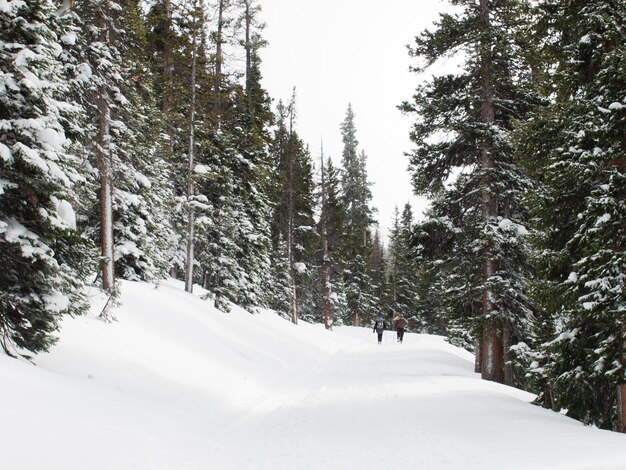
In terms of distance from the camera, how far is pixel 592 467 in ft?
16.2

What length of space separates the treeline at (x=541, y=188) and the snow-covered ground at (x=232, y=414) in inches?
53.5

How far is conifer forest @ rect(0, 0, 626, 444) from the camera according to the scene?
282 inches

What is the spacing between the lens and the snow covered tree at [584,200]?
25.3 ft

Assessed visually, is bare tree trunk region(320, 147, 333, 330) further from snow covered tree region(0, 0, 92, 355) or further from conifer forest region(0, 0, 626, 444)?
snow covered tree region(0, 0, 92, 355)

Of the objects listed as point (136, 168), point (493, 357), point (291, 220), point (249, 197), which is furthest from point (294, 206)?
point (493, 357)

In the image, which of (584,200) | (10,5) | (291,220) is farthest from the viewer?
(291,220)

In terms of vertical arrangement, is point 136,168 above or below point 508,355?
above

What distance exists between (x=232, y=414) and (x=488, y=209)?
10.1 m

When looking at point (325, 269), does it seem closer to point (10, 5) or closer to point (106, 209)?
point (106, 209)

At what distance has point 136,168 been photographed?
54.1ft

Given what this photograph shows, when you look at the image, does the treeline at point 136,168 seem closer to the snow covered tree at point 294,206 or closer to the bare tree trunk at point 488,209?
the snow covered tree at point 294,206

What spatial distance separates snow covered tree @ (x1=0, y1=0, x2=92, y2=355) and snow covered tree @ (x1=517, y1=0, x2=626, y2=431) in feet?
28.8

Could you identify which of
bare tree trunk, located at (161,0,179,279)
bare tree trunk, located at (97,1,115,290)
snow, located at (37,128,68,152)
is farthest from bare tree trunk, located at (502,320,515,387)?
bare tree trunk, located at (161,0,179,279)

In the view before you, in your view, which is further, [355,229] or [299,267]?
[355,229]
